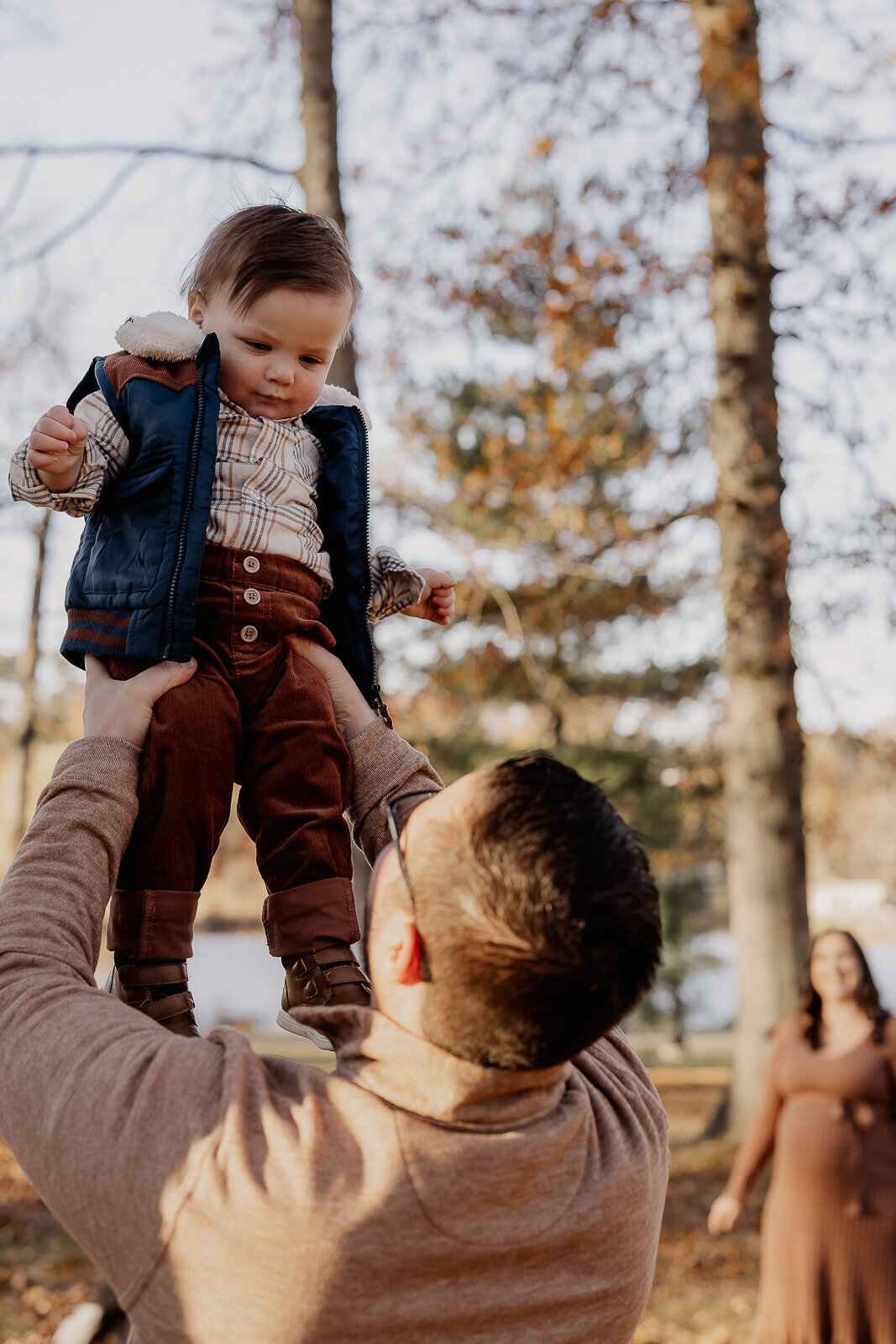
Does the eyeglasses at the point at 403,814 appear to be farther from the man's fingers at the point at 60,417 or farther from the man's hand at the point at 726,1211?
the man's hand at the point at 726,1211

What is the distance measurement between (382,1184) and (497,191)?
15.5 meters

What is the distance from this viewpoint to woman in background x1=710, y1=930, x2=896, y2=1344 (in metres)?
4.93

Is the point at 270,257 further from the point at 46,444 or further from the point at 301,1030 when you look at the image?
the point at 301,1030

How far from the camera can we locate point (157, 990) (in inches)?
71.7

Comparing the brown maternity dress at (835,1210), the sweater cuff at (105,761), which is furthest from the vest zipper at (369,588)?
the brown maternity dress at (835,1210)

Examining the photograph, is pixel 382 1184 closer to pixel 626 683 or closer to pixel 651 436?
pixel 651 436

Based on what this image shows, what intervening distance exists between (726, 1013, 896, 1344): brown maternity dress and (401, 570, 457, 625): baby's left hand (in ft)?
12.5

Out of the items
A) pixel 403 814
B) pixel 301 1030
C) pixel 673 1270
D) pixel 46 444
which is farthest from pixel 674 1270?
Answer: pixel 46 444

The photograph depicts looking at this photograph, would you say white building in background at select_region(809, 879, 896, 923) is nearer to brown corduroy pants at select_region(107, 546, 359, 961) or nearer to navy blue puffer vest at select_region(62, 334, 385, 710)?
brown corduroy pants at select_region(107, 546, 359, 961)

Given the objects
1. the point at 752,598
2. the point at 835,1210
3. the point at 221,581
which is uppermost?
the point at 752,598

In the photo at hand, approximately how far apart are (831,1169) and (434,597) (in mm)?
3897

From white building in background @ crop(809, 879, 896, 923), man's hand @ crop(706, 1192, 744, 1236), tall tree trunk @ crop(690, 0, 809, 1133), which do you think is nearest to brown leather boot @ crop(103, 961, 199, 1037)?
man's hand @ crop(706, 1192, 744, 1236)

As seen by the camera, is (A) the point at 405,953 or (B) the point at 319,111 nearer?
(A) the point at 405,953

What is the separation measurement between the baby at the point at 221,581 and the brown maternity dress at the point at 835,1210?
12.8 feet
